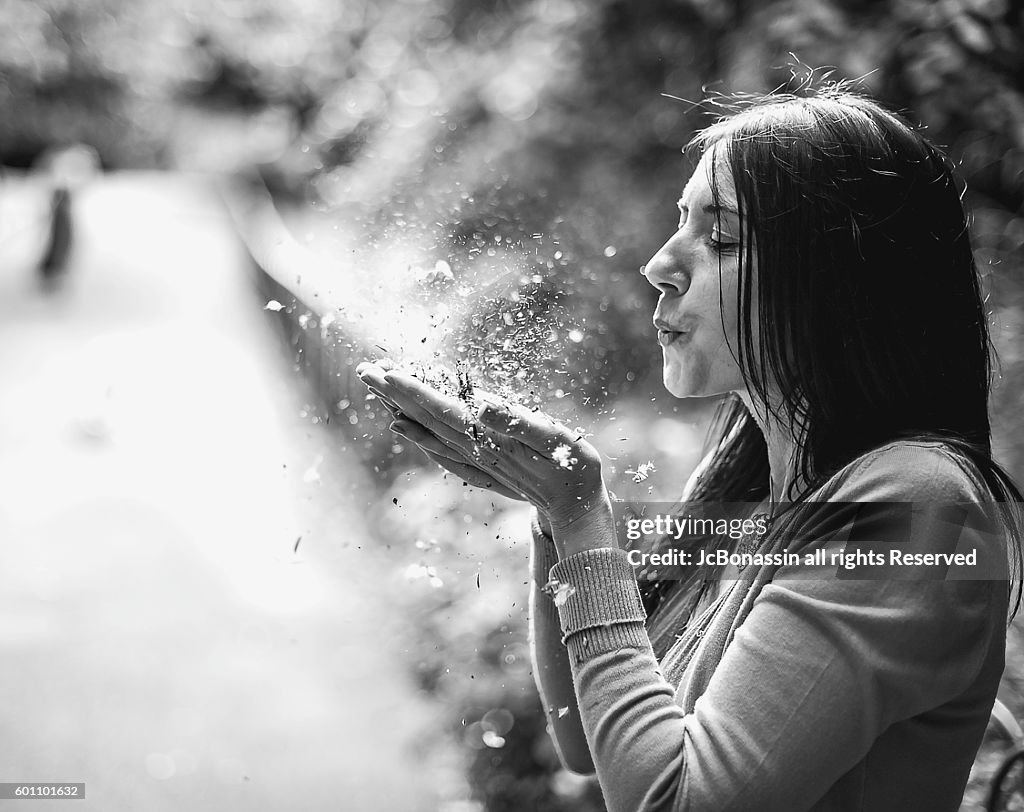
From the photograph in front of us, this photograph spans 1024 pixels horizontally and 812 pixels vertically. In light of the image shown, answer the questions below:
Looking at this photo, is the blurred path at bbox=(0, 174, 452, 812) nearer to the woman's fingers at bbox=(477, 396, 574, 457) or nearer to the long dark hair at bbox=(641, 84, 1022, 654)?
the woman's fingers at bbox=(477, 396, 574, 457)

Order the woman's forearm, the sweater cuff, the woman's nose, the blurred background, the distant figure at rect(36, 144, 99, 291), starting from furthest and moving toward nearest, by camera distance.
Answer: the distant figure at rect(36, 144, 99, 291) → the blurred background → the woman's forearm → the woman's nose → the sweater cuff

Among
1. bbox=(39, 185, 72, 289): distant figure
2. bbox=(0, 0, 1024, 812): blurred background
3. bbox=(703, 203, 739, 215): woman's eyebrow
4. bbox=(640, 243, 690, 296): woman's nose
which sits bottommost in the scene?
bbox=(39, 185, 72, 289): distant figure

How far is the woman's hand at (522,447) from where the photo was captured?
1182 mm

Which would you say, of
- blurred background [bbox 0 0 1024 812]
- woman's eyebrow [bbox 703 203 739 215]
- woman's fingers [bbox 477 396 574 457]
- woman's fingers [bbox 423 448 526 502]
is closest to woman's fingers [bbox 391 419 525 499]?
woman's fingers [bbox 423 448 526 502]

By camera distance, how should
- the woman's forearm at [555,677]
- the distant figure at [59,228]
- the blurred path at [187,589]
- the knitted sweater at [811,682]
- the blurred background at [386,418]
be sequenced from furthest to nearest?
1. the distant figure at [59,228]
2. the blurred path at [187,589]
3. the blurred background at [386,418]
4. the woman's forearm at [555,677]
5. the knitted sweater at [811,682]

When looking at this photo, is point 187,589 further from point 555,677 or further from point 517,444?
point 517,444

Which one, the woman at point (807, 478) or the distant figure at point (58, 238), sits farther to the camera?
the distant figure at point (58, 238)

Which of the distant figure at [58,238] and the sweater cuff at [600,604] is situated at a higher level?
the sweater cuff at [600,604]

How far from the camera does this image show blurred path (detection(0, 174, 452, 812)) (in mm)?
3637

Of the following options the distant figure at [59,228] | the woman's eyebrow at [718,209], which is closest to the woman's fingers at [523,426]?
the woman's eyebrow at [718,209]

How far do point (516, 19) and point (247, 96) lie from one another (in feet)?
25.8

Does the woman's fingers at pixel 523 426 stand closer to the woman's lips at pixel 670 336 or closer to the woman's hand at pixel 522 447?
the woman's hand at pixel 522 447

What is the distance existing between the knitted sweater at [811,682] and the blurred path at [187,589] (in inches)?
→ 32.1

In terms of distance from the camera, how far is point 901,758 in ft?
3.44
